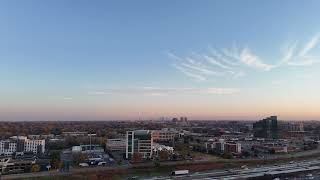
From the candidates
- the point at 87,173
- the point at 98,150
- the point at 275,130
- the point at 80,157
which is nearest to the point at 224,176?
the point at 87,173

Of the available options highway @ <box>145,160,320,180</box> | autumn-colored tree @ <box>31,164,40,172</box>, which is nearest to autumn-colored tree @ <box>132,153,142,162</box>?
highway @ <box>145,160,320,180</box>

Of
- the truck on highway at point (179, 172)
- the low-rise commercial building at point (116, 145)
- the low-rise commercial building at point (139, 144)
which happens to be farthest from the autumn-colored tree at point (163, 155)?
the low-rise commercial building at point (116, 145)

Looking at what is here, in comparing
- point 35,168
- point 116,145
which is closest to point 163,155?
point 116,145

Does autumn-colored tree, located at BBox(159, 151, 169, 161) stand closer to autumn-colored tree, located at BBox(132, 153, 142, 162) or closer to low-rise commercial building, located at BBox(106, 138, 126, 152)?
autumn-colored tree, located at BBox(132, 153, 142, 162)

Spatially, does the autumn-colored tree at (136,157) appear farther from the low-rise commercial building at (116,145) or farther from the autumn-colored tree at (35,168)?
the autumn-colored tree at (35,168)

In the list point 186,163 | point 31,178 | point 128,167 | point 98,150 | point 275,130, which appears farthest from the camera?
point 275,130

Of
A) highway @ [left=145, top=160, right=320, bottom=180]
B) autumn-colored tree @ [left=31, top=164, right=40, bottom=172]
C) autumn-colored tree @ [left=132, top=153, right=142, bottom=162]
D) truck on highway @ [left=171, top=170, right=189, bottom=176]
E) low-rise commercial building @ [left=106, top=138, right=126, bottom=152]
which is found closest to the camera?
highway @ [left=145, top=160, right=320, bottom=180]

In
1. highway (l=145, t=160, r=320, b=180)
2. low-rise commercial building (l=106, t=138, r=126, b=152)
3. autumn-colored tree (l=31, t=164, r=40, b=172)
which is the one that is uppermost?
low-rise commercial building (l=106, t=138, r=126, b=152)

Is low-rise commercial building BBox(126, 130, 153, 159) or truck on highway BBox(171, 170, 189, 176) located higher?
low-rise commercial building BBox(126, 130, 153, 159)

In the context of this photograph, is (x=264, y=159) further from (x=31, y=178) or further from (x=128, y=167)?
(x=31, y=178)

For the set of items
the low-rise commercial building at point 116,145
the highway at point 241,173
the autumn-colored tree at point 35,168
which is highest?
the low-rise commercial building at point 116,145

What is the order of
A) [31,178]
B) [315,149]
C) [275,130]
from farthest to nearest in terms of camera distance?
[275,130], [315,149], [31,178]
